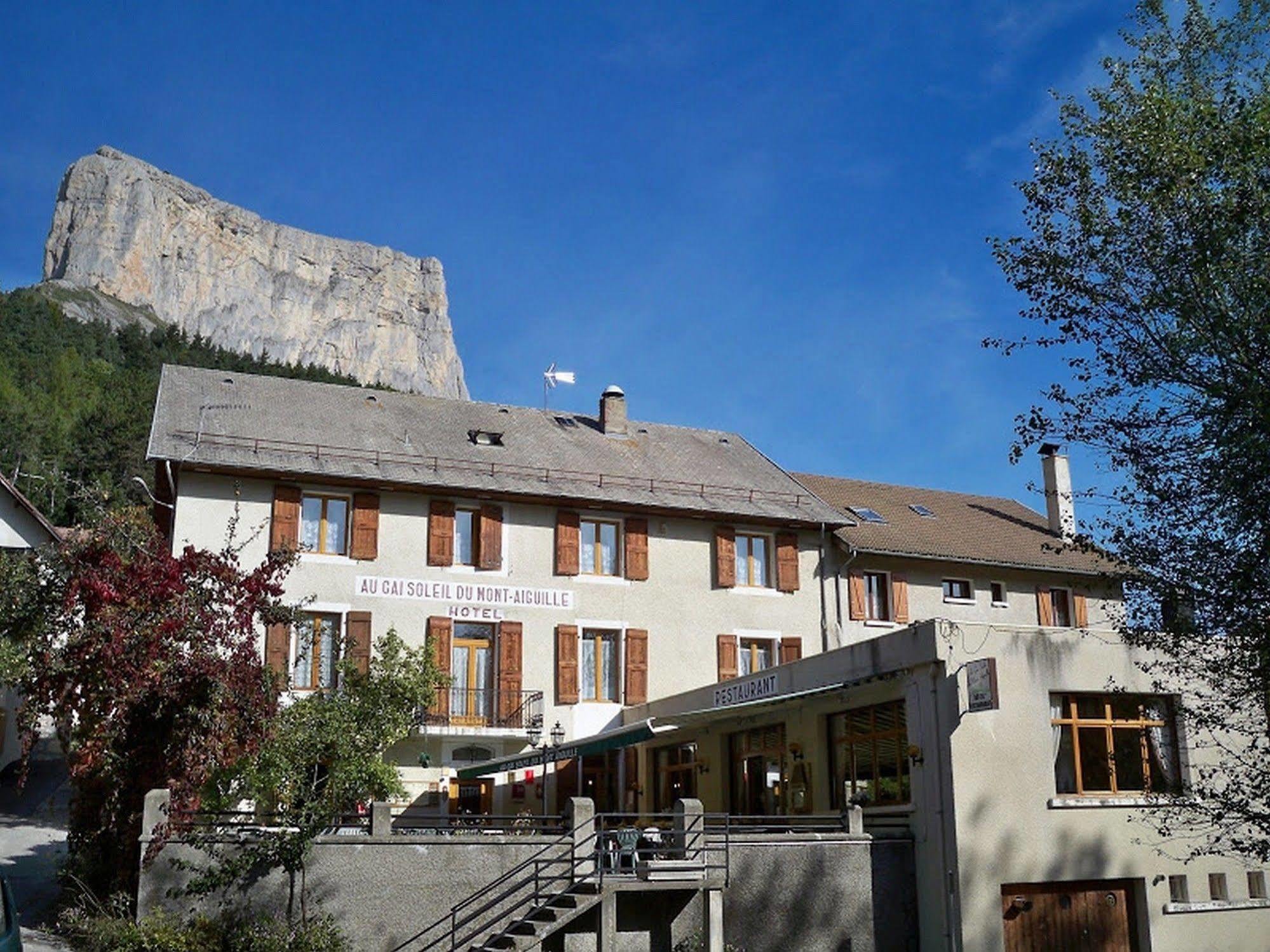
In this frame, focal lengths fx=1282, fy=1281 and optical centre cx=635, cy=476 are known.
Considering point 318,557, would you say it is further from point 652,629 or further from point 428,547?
point 652,629

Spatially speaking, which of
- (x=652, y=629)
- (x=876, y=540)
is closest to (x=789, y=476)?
(x=876, y=540)

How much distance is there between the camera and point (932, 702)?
56.9 ft

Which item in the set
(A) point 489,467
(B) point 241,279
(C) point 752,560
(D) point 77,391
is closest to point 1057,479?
(C) point 752,560

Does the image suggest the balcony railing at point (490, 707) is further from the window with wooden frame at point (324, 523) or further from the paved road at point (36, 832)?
the paved road at point (36, 832)

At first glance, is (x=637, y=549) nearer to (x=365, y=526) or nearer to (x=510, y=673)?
(x=510, y=673)

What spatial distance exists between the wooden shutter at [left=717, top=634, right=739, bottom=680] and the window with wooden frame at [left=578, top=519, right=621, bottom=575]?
2.68 meters

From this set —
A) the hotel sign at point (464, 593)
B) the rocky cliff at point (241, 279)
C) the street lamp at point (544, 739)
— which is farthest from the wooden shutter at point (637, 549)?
the rocky cliff at point (241, 279)

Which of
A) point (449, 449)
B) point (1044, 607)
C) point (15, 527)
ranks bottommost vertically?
point (1044, 607)

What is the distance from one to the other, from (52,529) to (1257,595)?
2485 cm

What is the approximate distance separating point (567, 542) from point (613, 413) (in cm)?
592

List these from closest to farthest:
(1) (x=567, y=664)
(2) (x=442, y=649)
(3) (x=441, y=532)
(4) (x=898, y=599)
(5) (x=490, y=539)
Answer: (2) (x=442, y=649) → (3) (x=441, y=532) → (1) (x=567, y=664) → (5) (x=490, y=539) → (4) (x=898, y=599)

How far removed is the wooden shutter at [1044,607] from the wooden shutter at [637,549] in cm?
974

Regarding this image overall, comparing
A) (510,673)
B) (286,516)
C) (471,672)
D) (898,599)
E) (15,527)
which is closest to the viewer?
(286,516)

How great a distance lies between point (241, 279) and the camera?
493 feet
